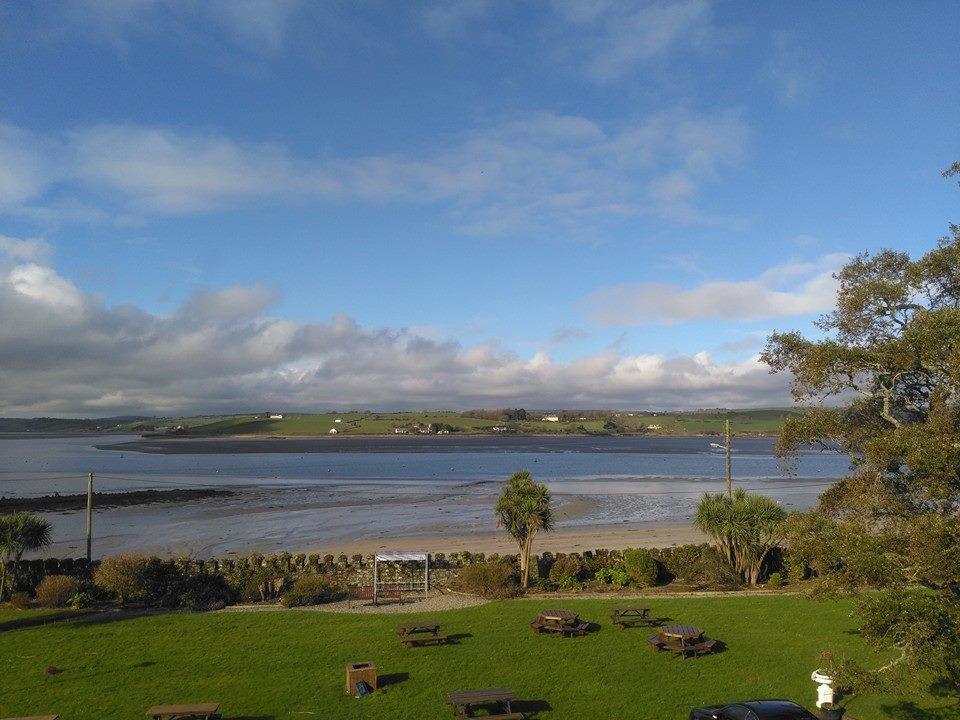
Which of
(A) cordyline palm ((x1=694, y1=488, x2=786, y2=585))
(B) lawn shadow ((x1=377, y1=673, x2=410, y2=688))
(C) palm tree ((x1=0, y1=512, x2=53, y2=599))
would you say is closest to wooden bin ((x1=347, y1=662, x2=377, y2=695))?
(B) lawn shadow ((x1=377, y1=673, x2=410, y2=688))

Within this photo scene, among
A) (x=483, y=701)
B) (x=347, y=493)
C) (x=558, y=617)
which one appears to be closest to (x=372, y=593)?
(x=558, y=617)

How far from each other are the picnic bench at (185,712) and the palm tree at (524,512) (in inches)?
536

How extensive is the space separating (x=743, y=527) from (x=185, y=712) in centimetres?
1935

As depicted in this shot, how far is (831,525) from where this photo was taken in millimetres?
8617

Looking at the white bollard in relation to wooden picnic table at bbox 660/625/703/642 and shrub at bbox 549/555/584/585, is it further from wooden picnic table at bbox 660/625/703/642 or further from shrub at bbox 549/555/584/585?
shrub at bbox 549/555/584/585

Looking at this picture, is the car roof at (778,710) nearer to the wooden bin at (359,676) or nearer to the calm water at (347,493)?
the calm water at (347,493)

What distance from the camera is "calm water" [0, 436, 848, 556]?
41.2m

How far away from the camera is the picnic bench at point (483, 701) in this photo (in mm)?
11836

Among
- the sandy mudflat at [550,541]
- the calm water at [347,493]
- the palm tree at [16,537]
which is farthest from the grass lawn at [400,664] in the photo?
the sandy mudflat at [550,541]

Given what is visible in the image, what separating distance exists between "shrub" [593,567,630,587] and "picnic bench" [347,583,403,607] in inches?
276

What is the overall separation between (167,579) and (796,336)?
21266 mm

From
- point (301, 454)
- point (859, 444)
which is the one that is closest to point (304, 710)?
point (859, 444)

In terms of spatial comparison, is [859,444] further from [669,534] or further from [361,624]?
[669,534]

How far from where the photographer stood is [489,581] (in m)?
23.0
